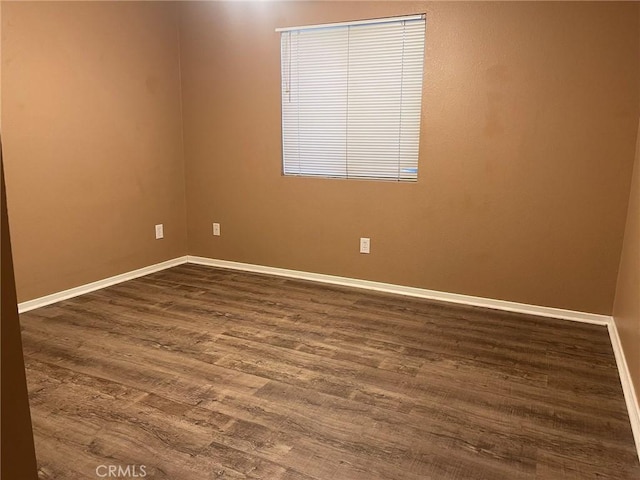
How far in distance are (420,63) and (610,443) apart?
2.57 meters

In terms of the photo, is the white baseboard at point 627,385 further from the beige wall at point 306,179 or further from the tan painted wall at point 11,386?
the tan painted wall at point 11,386

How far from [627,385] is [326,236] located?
229cm

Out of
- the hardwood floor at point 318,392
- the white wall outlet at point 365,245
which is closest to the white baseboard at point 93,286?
the hardwood floor at point 318,392

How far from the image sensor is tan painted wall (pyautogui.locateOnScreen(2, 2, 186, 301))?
3.17 meters

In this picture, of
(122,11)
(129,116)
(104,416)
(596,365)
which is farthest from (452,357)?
(122,11)

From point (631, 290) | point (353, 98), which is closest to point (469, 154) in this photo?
point (353, 98)

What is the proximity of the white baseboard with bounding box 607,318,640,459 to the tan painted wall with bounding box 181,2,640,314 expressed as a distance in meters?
0.37

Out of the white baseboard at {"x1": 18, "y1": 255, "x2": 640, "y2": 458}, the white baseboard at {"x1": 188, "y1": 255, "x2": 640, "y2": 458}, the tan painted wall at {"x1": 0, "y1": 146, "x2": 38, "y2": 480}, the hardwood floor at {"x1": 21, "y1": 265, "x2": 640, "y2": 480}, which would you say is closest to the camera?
the tan painted wall at {"x1": 0, "y1": 146, "x2": 38, "y2": 480}

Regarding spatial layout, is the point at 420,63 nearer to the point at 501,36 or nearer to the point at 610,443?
the point at 501,36

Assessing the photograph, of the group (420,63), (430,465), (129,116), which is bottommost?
(430,465)

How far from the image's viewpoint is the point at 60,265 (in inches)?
138

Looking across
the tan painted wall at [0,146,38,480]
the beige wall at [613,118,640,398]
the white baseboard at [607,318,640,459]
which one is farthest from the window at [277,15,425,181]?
the tan painted wall at [0,146,38,480]

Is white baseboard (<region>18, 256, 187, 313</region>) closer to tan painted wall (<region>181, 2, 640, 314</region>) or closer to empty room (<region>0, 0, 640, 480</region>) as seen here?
empty room (<region>0, 0, 640, 480</region>)

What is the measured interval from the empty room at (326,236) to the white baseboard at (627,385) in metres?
0.02
